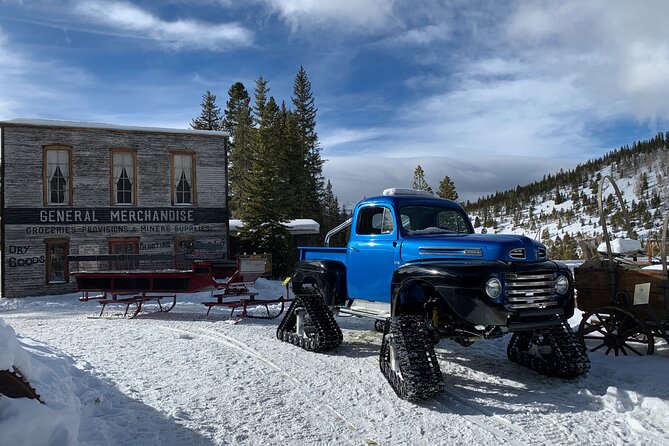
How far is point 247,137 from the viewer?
39.2 meters

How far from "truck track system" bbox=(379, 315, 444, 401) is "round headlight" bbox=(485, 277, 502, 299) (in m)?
0.90

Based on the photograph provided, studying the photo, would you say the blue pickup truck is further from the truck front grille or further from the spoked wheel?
the spoked wheel

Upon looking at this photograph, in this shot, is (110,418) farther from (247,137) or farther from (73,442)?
A: (247,137)

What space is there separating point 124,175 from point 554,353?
1732 cm

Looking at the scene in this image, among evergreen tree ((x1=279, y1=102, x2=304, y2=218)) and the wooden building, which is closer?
the wooden building

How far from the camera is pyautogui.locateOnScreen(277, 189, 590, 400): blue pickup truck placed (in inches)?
210

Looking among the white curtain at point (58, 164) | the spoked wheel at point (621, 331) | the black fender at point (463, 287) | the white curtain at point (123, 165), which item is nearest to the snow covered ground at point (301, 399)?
the spoked wheel at point (621, 331)

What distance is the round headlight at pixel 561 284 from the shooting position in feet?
18.4

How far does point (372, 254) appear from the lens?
23.1 ft

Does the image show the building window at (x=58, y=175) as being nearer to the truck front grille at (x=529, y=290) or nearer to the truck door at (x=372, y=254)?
the truck door at (x=372, y=254)

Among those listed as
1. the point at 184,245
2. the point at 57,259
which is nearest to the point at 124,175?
the point at 184,245

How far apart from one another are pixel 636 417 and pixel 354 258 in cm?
403

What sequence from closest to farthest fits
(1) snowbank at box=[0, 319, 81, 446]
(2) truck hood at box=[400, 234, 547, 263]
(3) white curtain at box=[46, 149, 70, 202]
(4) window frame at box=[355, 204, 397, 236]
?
(1) snowbank at box=[0, 319, 81, 446] < (2) truck hood at box=[400, 234, 547, 263] < (4) window frame at box=[355, 204, 397, 236] < (3) white curtain at box=[46, 149, 70, 202]

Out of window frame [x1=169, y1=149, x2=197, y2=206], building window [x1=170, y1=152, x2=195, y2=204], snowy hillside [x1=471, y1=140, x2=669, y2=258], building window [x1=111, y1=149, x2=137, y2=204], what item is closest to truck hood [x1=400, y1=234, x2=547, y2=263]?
window frame [x1=169, y1=149, x2=197, y2=206]
